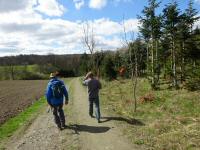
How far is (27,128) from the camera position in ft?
46.9

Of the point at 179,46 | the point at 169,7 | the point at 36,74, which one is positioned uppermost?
the point at 169,7

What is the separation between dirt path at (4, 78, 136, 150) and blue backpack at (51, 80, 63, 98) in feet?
4.74

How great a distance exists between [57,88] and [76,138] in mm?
2322

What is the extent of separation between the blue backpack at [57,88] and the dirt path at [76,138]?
144 centimetres

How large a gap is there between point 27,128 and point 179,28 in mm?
23600

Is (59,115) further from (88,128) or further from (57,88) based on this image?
(88,128)

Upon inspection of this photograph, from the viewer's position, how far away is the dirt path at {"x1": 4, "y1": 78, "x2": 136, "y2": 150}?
1013cm

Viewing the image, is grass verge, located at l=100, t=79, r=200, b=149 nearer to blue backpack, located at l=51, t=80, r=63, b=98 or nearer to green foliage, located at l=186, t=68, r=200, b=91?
green foliage, located at l=186, t=68, r=200, b=91

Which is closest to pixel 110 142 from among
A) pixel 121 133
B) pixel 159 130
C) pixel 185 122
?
pixel 121 133

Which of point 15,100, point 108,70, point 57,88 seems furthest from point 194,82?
point 108,70

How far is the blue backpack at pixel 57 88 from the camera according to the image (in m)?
12.4

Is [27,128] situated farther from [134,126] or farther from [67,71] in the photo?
[67,71]

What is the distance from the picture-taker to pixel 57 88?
1244 centimetres

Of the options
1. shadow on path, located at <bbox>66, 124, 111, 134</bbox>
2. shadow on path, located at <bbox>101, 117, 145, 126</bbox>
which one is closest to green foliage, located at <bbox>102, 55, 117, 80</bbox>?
shadow on path, located at <bbox>101, 117, 145, 126</bbox>
